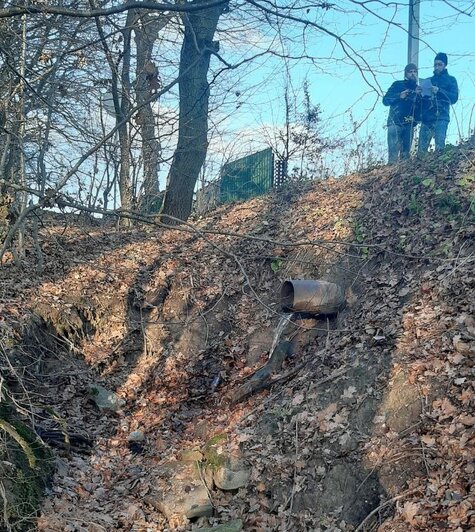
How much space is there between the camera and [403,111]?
10.0 meters

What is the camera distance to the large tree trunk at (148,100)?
6.07 meters

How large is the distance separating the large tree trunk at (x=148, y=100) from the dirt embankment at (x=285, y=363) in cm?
168

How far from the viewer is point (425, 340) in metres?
6.11

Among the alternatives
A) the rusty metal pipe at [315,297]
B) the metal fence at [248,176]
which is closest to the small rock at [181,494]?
the rusty metal pipe at [315,297]

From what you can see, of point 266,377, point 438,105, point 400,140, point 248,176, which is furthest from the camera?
point 248,176

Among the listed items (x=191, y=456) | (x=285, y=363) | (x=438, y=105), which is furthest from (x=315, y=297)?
(x=438, y=105)

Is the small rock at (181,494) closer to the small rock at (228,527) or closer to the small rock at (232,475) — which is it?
the small rock at (232,475)

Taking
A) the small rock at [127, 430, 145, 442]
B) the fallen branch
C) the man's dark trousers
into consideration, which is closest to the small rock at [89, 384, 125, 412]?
the small rock at [127, 430, 145, 442]

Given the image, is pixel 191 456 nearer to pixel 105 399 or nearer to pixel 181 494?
pixel 181 494


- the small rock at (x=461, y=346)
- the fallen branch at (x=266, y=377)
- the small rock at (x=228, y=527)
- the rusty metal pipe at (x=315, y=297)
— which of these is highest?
the rusty metal pipe at (x=315, y=297)

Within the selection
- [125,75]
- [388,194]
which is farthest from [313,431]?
[125,75]

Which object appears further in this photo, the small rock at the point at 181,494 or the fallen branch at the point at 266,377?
the fallen branch at the point at 266,377

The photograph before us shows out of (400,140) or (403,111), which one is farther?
(400,140)

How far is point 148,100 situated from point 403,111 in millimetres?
6242
